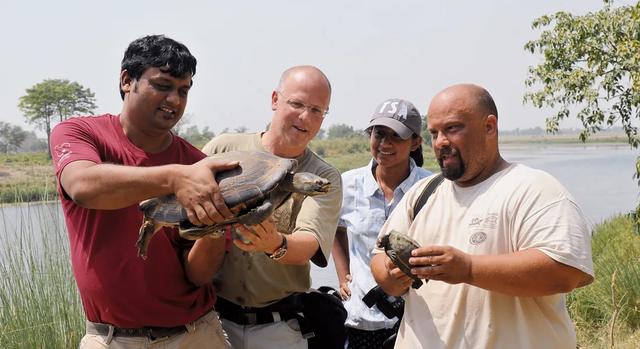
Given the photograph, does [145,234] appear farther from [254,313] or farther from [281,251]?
[254,313]

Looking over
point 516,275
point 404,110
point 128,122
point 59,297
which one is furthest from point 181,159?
point 59,297

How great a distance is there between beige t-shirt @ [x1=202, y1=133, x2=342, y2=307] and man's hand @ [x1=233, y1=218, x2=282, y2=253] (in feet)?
1.21

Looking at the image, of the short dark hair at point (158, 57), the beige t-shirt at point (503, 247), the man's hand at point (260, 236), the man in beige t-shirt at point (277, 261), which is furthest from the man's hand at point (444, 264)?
the short dark hair at point (158, 57)

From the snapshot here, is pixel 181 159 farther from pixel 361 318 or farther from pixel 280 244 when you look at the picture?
pixel 361 318

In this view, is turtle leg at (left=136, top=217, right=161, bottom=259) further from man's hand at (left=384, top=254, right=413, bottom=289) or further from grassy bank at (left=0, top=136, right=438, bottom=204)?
grassy bank at (left=0, top=136, right=438, bottom=204)

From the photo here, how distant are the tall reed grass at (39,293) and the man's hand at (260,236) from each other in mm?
2826

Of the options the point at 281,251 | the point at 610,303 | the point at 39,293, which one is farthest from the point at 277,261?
the point at 610,303

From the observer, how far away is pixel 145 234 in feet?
8.23

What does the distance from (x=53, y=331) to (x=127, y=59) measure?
2.89 m

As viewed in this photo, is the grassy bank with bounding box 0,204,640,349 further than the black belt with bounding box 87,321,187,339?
Yes

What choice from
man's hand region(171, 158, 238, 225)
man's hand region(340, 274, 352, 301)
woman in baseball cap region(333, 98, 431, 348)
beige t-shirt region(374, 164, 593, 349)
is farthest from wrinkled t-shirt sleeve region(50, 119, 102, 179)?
man's hand region(340, 274, 352, 301)

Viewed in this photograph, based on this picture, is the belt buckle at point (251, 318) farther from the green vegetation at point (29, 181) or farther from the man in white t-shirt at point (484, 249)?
the green vegetation at point (29, 181)

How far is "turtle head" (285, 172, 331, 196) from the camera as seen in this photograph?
2.58 m

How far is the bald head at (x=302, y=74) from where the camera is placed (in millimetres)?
3326
